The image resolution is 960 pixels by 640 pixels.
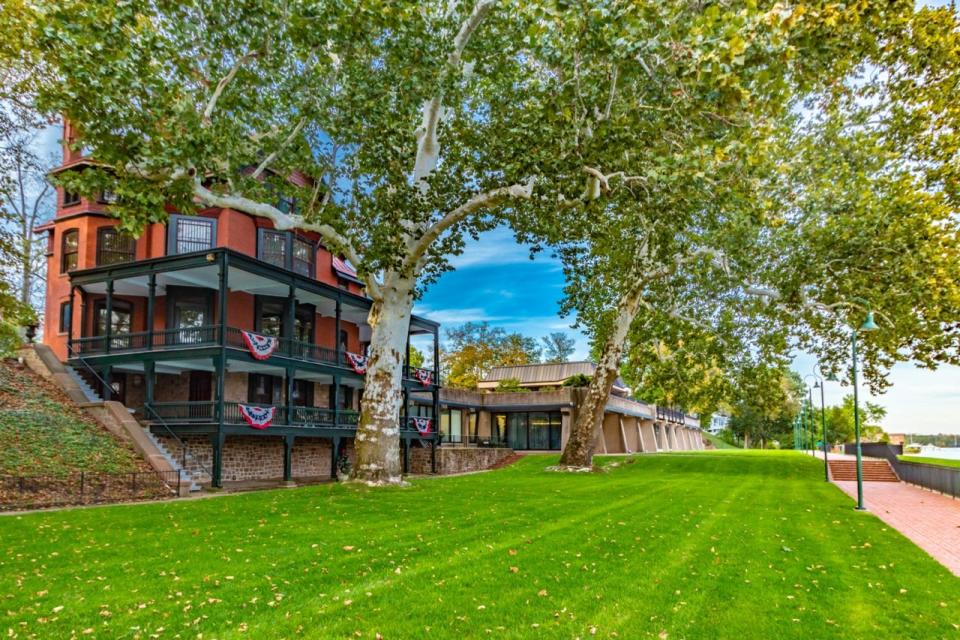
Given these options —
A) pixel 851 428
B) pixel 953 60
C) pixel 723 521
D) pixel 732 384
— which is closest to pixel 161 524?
pixel 723 521

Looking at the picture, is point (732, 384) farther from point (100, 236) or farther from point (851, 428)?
point (851, 428)

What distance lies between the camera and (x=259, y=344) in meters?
20.5

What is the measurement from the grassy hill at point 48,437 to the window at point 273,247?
28.0 ft

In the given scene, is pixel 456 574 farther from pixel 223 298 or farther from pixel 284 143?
pixel 223 298

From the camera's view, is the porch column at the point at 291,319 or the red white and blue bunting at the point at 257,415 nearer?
the red white and blue bunting at the point at 257,415

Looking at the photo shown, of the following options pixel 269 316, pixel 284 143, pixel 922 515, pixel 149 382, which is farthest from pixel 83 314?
pixel 922 515

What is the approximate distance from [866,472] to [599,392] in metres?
15.1

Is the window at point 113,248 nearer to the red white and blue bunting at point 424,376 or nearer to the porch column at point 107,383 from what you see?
the porch column at point 107,383

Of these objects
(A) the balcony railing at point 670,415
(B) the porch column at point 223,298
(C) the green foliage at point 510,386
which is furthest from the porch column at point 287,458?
(A) the balcony railing at point 670,415

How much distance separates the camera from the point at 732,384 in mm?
31484

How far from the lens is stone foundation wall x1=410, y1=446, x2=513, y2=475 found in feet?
97.1

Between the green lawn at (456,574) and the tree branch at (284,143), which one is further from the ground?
the tree branch at (284,143)

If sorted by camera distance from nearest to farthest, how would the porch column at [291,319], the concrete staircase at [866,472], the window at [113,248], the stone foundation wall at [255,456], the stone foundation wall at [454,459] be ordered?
the stone foundation wall at [255,456] < the porch column at [291,319] < the window at [113,248] < the concrete staircase at [866,472] < the stone foundation wall at [454,459]

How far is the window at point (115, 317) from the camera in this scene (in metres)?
23.8
